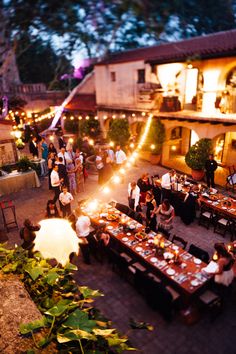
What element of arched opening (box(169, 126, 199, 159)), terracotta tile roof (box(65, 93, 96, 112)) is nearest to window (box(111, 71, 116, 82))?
terracotta tile roof (box(65, 93, 96, 112))

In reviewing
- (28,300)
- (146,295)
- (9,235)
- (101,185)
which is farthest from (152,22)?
(101,185)

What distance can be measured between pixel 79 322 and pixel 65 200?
291 inches

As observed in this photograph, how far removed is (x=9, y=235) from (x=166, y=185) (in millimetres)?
6409

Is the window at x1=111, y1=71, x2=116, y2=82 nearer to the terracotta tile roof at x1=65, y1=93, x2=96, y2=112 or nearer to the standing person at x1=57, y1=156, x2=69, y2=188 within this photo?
the terracotta tile roof at x1=65, y1=93, x2=96, y2=112

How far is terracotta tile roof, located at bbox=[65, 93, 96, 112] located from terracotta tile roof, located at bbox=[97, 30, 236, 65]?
14.5 feet

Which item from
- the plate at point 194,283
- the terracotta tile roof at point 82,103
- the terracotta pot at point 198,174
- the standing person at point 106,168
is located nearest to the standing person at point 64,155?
the standing person at point 106,168

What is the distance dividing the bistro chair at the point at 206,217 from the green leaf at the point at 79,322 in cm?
776

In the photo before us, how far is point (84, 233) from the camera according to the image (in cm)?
825

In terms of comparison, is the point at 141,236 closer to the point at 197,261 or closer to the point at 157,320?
the point at 197,261

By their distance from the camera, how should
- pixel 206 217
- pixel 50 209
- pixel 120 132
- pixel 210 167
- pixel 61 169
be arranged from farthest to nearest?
pixel 120 132
pixel 210 167
pixel 61 169
pixel 206 217
pixel 50 209

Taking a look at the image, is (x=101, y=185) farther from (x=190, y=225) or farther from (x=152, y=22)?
(x=152, y=22)

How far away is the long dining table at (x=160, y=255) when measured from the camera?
249 inches

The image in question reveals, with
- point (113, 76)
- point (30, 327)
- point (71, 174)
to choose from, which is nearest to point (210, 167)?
point (71, 174)

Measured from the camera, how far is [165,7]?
3992 millimetres
